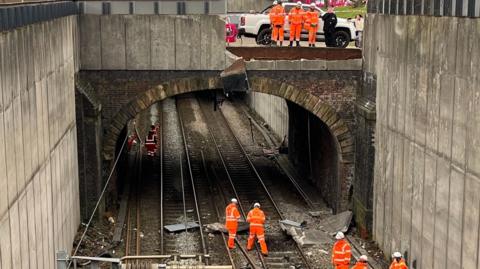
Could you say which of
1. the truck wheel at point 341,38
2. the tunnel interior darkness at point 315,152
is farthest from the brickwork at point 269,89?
the truck wheel at point 341,38

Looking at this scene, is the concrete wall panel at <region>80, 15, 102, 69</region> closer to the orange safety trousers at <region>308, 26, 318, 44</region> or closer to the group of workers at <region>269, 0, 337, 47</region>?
the group of workers at <region>269, 0, 337, 47</region>

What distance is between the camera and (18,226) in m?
12.7

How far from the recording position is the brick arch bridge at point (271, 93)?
22406 mm

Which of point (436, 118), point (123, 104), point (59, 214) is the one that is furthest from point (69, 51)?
point (436, 118)

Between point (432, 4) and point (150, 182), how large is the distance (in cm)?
1396

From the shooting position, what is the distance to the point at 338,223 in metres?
21.7

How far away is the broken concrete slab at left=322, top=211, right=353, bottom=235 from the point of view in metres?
21.3

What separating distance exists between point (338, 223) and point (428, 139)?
624cm

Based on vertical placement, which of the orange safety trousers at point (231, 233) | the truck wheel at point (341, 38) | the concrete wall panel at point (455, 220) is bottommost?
the orange safety trousers at point (231, 233)

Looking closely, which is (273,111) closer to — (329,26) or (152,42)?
(329,26)

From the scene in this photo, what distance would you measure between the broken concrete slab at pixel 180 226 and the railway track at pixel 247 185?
6.31 feet

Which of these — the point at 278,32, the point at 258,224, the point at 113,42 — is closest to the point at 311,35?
the point at 278,32

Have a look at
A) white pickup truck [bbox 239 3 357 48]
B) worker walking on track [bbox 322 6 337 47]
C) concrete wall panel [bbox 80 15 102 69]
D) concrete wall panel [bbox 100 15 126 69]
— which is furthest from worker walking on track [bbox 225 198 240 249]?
white pickup truck [bbox 239 3 357 48]

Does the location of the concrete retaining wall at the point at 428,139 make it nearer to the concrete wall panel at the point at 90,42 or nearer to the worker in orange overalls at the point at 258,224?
the worker in orange overalls at the point at 258,224
